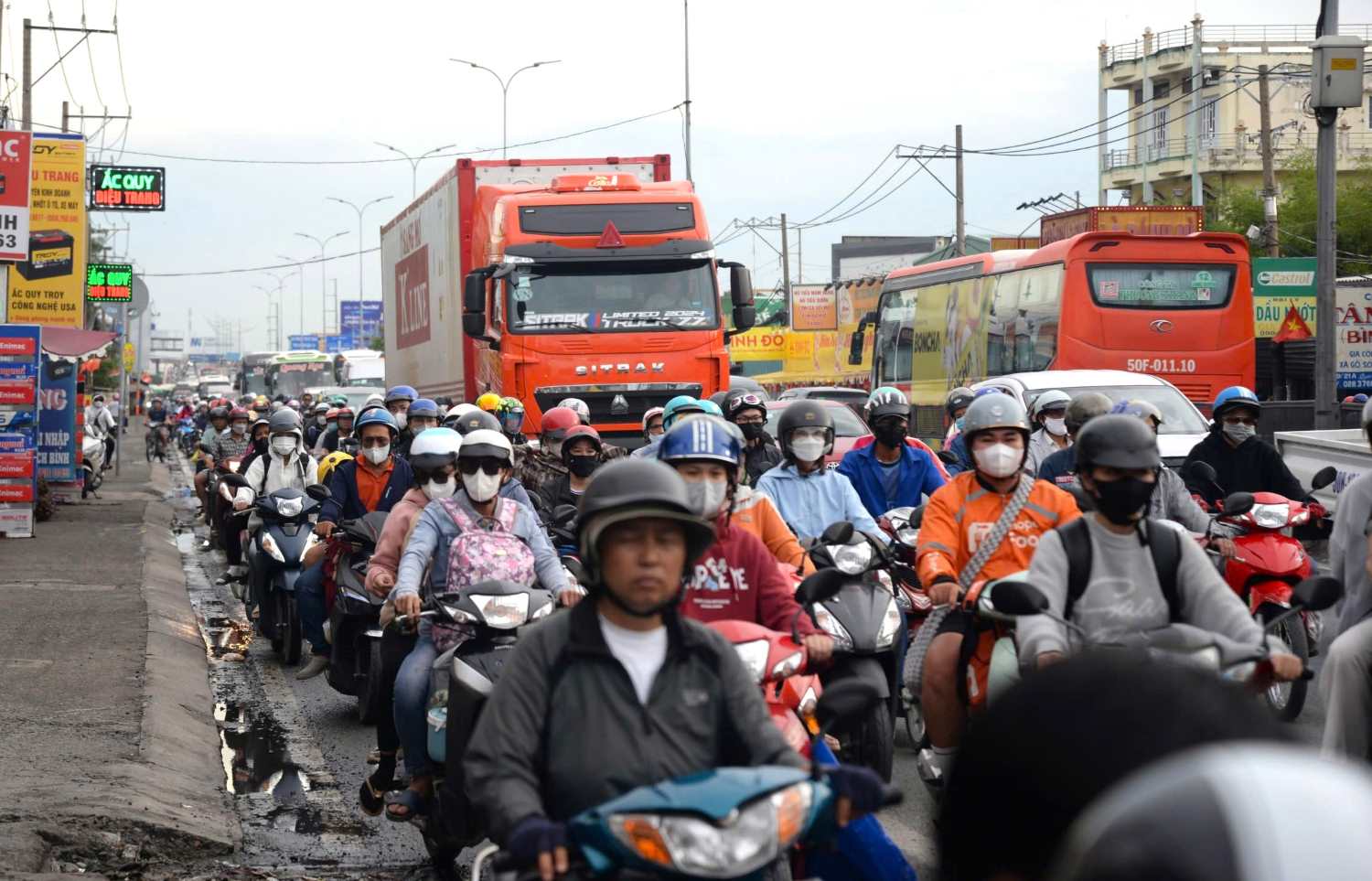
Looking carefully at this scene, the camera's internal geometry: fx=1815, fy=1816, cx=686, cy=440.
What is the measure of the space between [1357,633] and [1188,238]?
62.3 feet

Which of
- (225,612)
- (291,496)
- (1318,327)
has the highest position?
(1318,327)

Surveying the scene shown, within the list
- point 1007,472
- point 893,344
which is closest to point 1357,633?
point 1007,472

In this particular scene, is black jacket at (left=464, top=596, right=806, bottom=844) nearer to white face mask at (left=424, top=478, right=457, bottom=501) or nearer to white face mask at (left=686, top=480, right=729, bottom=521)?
white face mask at (left=686, top=480, right=729, bottom=521)

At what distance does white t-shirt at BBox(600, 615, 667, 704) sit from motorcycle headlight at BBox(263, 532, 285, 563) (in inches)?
364

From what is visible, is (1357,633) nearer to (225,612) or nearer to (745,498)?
(745,498)

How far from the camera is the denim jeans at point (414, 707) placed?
6.52 m

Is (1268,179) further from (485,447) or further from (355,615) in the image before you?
(485,447)

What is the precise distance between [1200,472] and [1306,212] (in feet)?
162

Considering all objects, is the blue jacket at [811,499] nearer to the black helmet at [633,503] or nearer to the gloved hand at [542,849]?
the black helmet at [633,503]

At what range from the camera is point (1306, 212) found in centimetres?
5569

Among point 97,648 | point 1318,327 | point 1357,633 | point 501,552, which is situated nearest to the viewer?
point 1357,633

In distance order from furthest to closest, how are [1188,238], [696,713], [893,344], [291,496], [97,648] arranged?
[893,344], [1188,238], [291,496], [97,648], [696,713]

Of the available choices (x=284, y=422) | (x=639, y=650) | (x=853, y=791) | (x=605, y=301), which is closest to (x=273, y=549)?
(x=284, y=422)

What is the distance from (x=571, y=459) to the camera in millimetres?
10602
